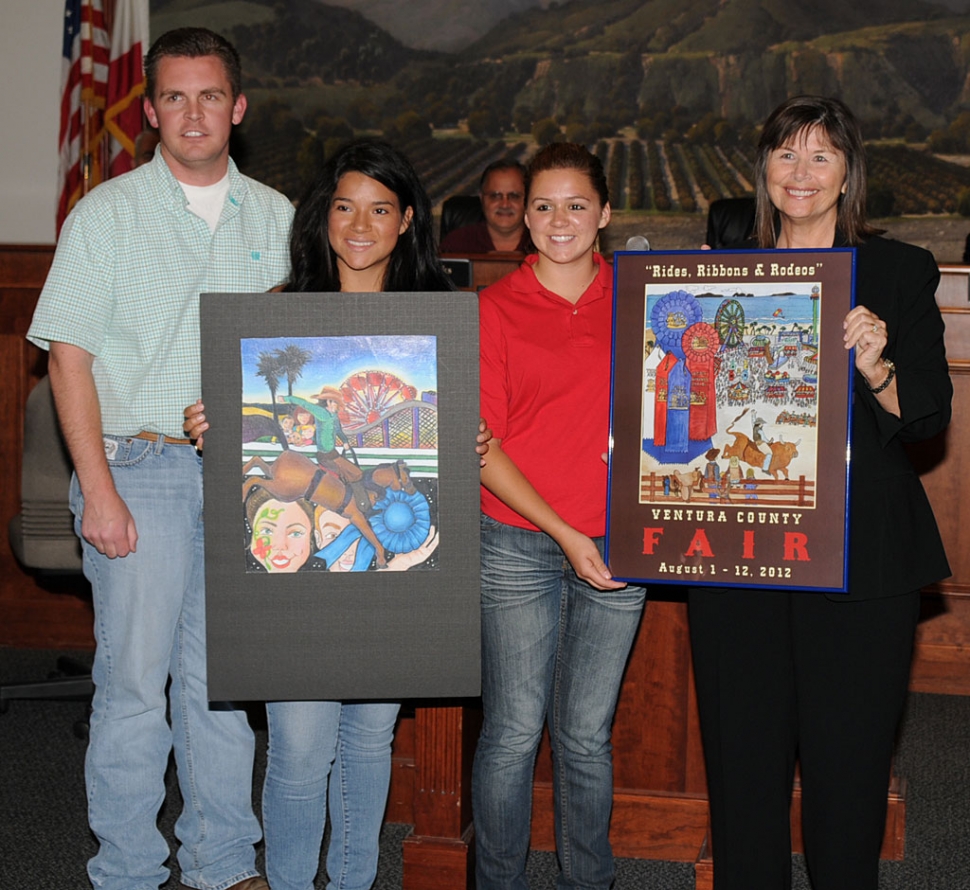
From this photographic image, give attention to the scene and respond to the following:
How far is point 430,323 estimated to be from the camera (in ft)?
5.79

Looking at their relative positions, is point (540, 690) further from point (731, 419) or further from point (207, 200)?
point (207, 200)

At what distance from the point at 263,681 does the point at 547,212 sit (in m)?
0.93

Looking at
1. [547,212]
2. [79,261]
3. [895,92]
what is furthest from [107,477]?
[895,92]

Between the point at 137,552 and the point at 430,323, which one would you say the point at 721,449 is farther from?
the point at 137,552

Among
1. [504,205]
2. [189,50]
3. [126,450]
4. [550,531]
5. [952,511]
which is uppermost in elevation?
[504,205]

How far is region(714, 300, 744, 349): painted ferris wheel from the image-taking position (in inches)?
69.4

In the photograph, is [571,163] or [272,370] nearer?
[272,370]

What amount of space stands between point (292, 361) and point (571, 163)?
0.60m

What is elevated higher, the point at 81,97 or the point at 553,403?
the point at 81,97

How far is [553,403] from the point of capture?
193 cm

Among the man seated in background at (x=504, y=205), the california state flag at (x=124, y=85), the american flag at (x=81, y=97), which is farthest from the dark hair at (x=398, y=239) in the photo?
the american flag at (x=81, y=97)

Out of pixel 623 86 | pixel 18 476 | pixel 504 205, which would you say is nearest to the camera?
pixel 18 476

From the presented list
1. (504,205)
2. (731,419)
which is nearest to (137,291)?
(731,419)

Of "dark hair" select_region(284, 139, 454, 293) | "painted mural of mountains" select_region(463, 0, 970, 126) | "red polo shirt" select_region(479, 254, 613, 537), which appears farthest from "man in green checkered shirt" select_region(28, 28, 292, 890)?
"painted mural of mountains" select_region(463, 0, 970, 126)
